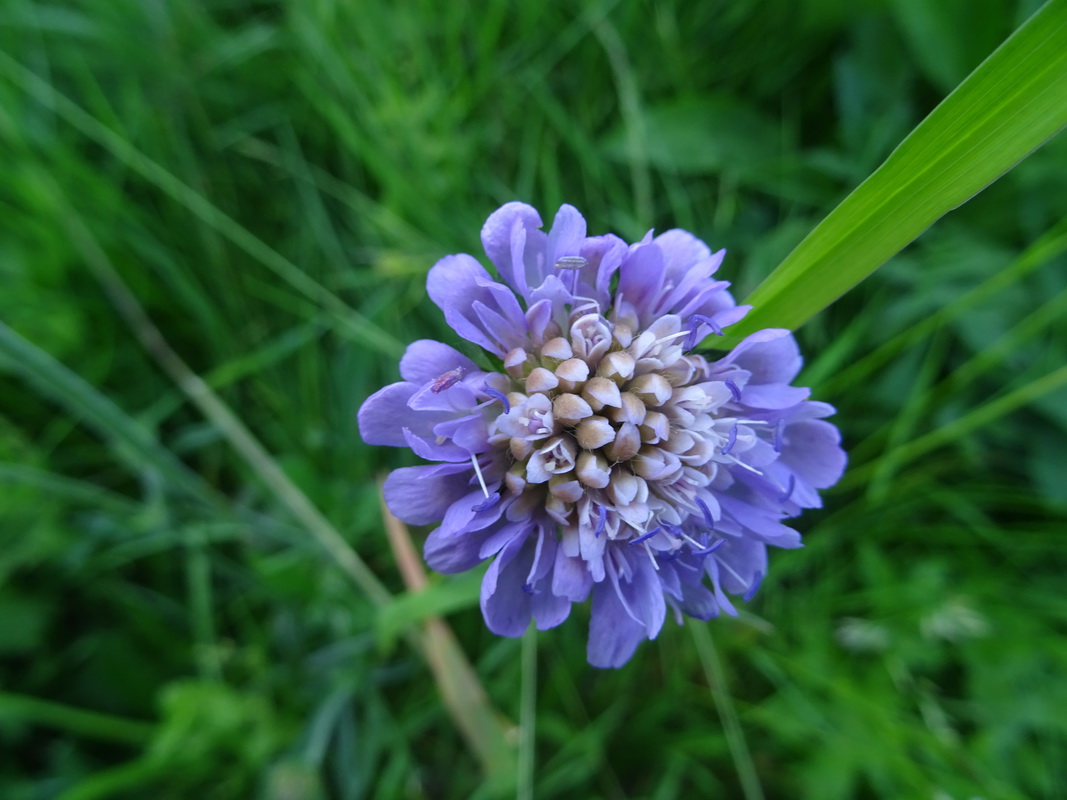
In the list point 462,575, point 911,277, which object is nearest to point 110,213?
point 462,575

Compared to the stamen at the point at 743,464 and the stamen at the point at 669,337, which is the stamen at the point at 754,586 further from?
the stamen at the point at 669,337

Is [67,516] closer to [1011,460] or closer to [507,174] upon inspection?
[507,174]

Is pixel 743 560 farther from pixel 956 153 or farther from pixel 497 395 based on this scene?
pixel 956 153

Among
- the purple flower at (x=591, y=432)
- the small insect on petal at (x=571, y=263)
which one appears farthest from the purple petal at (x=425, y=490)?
the small insect on petal at (x=571, y=263)

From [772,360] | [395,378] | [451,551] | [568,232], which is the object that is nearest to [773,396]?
[772,360]

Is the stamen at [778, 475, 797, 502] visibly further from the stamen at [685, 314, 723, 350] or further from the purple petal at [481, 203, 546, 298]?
the purple petal at [481, 203, 546, 298]

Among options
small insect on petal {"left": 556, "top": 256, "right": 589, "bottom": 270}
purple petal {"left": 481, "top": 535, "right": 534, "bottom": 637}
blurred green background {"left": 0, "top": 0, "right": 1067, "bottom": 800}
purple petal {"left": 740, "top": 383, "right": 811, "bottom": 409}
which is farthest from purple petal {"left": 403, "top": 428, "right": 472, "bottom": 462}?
blurred green background {"left": 0, "top": 0, "right": 1067, "bottom": 800}
